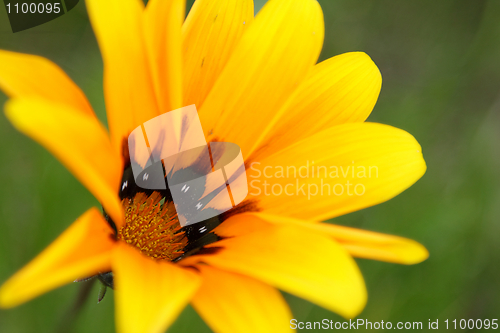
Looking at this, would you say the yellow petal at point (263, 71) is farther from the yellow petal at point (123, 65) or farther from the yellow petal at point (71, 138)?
the yellow petal at point (71, 138)

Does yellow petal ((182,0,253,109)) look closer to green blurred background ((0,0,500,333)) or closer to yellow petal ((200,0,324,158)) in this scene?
yellow petal ((200,0,324,158))

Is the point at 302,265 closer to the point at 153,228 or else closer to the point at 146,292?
the point at 146,292

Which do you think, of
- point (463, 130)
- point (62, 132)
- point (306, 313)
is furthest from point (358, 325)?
point (62, 132)

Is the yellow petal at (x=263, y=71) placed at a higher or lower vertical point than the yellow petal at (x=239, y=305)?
higher

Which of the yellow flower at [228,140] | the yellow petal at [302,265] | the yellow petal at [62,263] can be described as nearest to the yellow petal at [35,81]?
the yellow flower at [228,140]

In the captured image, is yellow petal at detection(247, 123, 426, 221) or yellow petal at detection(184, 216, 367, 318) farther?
yellow petal at detection(247, 123, 426, 221)

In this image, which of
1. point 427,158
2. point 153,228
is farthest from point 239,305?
point 427,158

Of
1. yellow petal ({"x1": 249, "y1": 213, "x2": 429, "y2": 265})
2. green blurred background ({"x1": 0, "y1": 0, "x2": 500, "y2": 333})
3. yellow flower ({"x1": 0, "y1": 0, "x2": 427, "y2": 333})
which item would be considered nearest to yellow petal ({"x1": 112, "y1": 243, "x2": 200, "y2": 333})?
yellow flower ({"x1": 0, "y1": 0, "x2": 427, "y2": 333})
